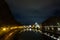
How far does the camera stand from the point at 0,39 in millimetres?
17438
